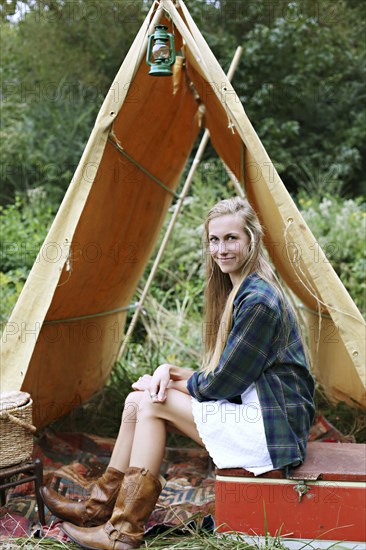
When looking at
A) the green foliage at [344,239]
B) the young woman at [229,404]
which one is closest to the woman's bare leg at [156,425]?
the young woman at [229,404]

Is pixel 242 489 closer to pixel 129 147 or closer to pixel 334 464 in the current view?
pixel 334 464

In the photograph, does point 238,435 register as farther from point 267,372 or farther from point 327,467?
point 327,467

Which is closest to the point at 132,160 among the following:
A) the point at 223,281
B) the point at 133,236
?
the point at 133,236

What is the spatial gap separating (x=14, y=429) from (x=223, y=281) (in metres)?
1.08

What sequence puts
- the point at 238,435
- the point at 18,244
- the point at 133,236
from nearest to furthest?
1. the point at 238,435
2. the point at 133,236
3. the point at 18,244

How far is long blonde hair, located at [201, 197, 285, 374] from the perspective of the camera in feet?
8.74

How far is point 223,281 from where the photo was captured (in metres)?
2.89

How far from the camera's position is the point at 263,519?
8.19ft

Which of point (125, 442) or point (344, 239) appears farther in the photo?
point (344, 239)

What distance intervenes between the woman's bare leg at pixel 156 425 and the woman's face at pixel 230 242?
55 cm

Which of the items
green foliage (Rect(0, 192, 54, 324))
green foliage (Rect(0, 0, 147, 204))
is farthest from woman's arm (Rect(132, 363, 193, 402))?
green foliage (Rect(0, 0, 147, 204))

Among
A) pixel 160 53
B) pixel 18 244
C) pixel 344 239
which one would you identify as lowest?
pixel 344 239

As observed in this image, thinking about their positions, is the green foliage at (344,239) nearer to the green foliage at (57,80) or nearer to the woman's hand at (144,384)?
the green foliage at (57,80)

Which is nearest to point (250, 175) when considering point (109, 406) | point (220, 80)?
point (220, 80)
